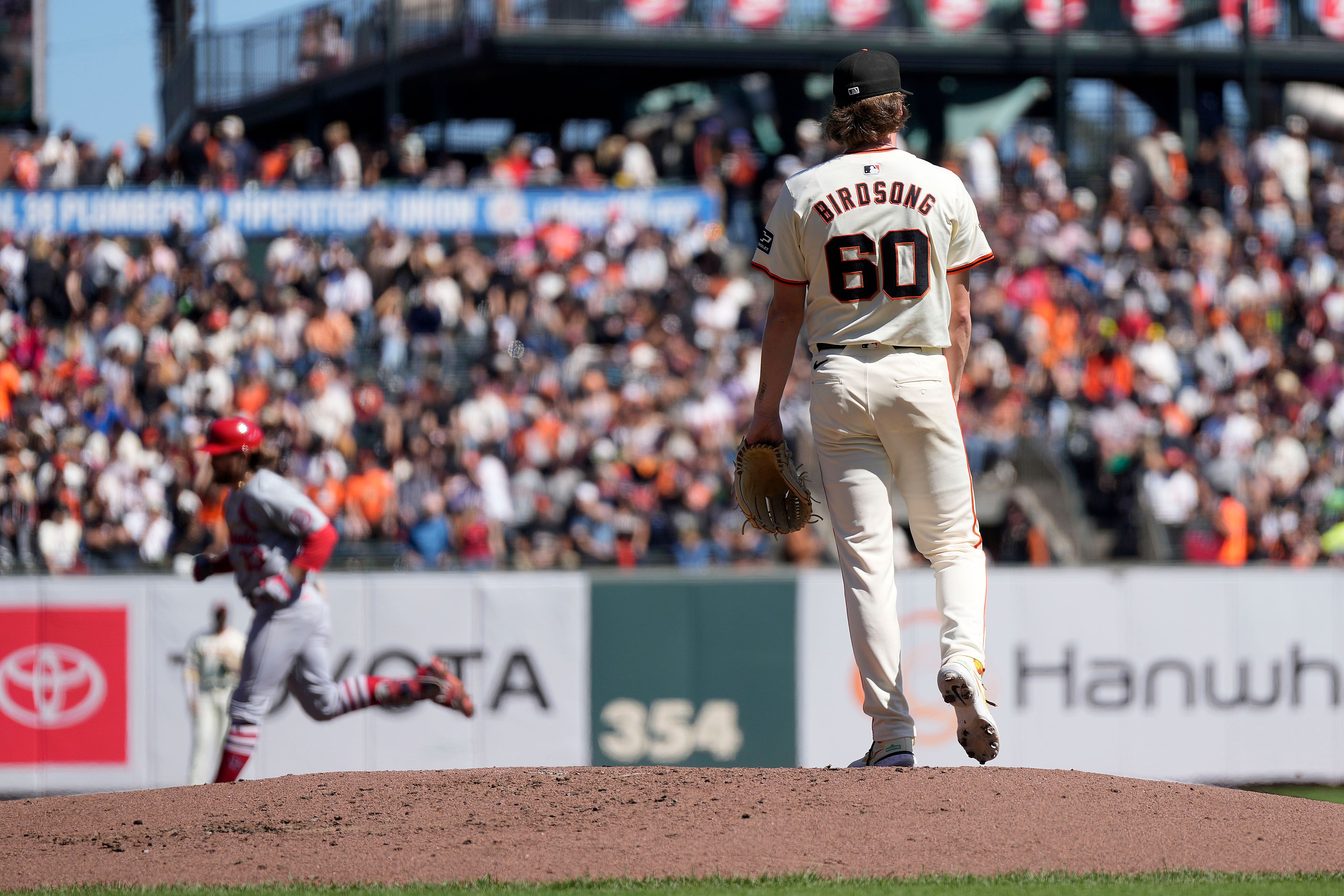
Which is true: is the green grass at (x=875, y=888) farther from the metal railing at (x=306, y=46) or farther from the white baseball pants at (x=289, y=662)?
the metal railing at (x=306, y=46)

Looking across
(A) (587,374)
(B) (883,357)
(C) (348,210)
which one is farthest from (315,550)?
(C) (348,210)

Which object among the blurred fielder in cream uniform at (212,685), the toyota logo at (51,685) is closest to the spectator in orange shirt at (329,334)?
the toyota logo at (51,685)

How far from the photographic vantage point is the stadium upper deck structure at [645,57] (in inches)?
899

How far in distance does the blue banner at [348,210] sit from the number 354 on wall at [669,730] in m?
8.30

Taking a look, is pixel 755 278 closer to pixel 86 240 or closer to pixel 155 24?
pixel 86 240

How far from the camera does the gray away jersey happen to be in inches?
296

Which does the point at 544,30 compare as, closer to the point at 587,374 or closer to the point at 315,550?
the point at 587,374

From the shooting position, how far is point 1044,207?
744 inches

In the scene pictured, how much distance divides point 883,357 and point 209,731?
20.0 ft

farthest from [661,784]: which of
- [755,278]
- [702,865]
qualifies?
[755,278]

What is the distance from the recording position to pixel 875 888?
4.46m

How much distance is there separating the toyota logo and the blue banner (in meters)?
7.85

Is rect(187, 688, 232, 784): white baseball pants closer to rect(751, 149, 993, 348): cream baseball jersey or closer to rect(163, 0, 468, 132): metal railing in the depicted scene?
rect(751, 149, 993, 348): cream baseball jersey

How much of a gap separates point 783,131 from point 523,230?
23.6ft
